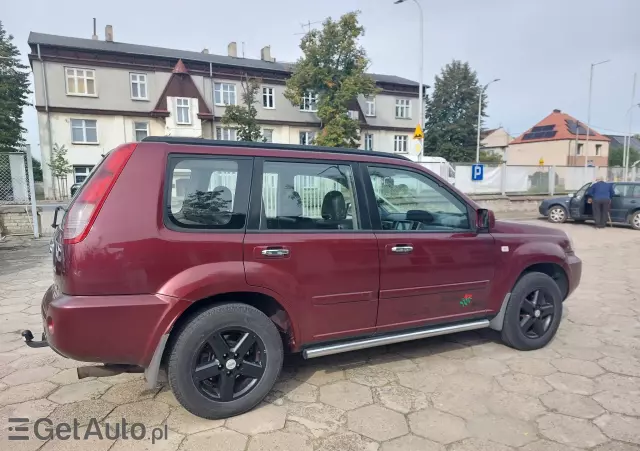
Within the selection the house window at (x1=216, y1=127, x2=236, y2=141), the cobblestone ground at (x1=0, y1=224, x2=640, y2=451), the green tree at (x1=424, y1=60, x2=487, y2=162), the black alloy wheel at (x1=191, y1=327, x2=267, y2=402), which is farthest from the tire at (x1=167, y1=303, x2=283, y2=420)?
the green tree at (x1=424, y1=60, x2=487, y2=162)

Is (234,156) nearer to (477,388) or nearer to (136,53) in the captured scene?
(477,388)

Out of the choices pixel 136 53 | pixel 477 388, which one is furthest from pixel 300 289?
pixel 136 53

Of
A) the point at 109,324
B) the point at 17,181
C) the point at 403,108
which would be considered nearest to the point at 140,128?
the point at 17,181

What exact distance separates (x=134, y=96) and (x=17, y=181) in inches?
838

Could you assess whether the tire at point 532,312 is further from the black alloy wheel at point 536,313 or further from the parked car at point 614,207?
the parked car at point 614,207

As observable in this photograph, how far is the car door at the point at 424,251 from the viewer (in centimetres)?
323

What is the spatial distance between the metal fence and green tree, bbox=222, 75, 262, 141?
1929 cm

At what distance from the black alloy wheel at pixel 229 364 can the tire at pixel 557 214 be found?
15.3 metres

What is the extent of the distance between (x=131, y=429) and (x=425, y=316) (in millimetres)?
2299

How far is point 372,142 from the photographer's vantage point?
37.8m

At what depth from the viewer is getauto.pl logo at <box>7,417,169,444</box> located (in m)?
2.58

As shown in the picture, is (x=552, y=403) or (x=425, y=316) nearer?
(x=552, y=403)

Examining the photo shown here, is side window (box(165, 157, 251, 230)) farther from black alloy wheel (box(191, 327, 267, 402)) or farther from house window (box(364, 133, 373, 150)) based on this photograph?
house window (box(364, 133, 373, 150))

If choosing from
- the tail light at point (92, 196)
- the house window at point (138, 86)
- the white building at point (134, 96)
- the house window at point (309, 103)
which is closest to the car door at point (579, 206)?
the tail light at point (92, 196)
